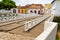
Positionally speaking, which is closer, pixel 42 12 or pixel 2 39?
pixel 2 39

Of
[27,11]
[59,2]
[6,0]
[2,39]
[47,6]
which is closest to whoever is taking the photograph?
[2,39]

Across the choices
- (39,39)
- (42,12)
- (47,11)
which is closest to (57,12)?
(39,39)

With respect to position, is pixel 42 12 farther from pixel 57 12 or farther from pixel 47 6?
pixel 57 12

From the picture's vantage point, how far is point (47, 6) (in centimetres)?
8350

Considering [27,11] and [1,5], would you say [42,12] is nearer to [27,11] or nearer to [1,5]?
Result: [27,11]

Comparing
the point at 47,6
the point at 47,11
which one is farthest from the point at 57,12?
the point at 47,6

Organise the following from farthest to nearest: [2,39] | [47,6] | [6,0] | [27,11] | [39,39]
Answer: [47,6] → [6,0] → [27,11] → [2,39] → [39,39]

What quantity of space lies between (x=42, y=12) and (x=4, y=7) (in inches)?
718

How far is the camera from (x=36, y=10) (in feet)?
227

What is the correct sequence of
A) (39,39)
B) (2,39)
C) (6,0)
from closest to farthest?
(39,39), (2,39), (6,0)

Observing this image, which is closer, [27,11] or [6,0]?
[27,11]

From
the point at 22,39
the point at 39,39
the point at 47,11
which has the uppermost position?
the point at 39,39

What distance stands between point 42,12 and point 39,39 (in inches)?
2667

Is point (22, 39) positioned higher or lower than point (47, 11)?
higher
